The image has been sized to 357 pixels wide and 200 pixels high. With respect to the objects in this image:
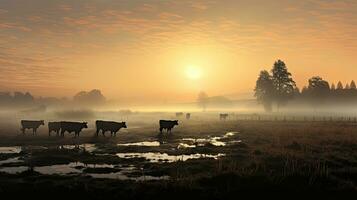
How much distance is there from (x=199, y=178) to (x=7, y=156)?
16790 millimetres

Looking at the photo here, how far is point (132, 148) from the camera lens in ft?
99.8

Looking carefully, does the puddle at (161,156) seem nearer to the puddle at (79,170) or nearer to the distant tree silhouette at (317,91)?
the puddle at (79,170)

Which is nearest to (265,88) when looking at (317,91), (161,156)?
(317,91)

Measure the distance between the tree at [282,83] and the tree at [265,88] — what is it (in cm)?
191

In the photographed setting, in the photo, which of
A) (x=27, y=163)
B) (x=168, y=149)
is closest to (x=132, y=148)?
(x=168, y=149)

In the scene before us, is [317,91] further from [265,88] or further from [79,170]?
[79,170]

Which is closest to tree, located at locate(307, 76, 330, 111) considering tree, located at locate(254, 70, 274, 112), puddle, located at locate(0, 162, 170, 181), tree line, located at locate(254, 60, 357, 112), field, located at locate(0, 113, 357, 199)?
tree line, located at locate(254, 60, 357, 112)

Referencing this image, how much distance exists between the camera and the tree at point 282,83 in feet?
320

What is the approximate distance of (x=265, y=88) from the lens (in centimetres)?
10194

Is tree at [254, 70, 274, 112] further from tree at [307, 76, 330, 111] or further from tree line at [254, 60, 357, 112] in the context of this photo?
tree at [307, 76, 330, 111]

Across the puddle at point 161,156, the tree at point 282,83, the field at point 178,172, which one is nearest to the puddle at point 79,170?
the field at point 178,172

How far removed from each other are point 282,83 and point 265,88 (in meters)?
5.31

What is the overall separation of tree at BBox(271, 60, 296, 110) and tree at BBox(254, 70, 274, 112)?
1.91 m

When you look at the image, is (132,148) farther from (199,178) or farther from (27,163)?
(199,178)
